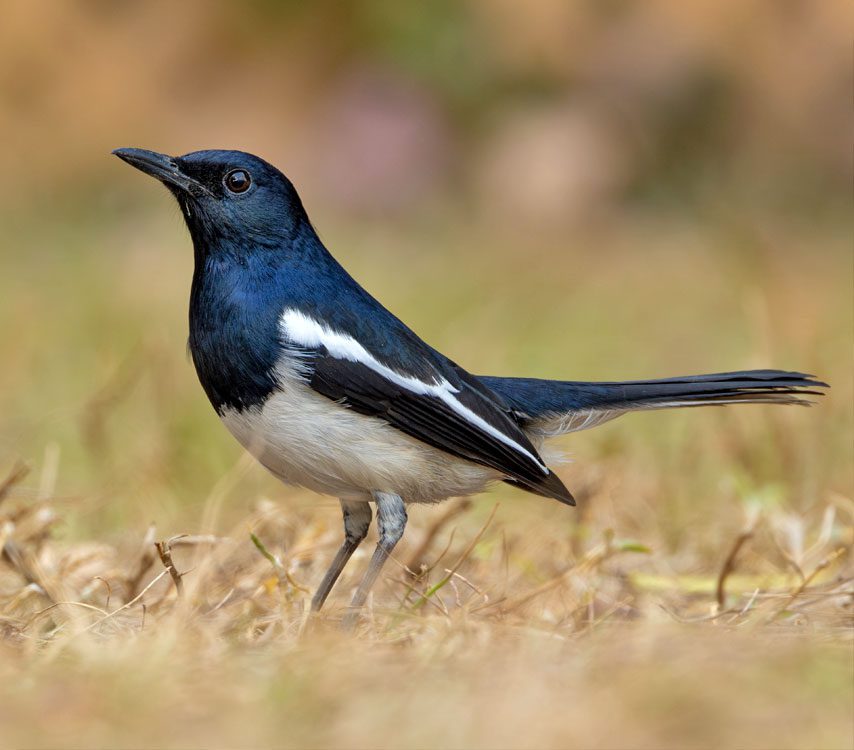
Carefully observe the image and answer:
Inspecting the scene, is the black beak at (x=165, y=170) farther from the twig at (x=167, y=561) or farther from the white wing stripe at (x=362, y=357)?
the twig at (x=167, y=561)

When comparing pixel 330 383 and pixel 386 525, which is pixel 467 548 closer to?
pixel 386 525

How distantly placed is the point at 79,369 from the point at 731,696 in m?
5.37

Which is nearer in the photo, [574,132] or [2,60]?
[574,132]

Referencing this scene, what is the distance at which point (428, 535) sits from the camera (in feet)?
14.6

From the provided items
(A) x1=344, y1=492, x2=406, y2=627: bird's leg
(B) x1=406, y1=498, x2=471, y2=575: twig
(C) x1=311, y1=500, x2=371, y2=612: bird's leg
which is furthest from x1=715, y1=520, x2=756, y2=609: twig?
(C) x1=311, y1=500, x2=371, y2=612: bird's leg

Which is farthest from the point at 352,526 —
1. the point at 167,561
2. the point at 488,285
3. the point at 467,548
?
the point at 488,285

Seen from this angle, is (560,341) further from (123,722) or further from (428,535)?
(123,722)

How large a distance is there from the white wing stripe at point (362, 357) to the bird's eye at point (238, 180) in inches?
20.4

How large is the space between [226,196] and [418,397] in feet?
2.88

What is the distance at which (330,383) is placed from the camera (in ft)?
12.8

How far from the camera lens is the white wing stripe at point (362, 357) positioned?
393cm

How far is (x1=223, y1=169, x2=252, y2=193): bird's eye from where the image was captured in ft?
14.1

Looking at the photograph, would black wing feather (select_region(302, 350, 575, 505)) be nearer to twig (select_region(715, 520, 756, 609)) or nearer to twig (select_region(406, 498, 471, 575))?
twig (select_region(406, 498, 471, 575))

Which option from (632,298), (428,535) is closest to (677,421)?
(632,298)
